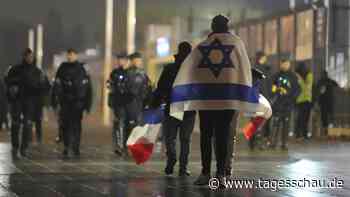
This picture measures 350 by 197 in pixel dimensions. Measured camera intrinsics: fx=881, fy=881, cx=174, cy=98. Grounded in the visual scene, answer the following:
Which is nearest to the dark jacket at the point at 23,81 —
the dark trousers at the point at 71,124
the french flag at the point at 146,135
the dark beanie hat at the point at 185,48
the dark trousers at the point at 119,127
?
the dark trousers at the point at 71,124

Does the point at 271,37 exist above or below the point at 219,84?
above

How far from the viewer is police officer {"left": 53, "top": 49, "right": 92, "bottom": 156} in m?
14.8

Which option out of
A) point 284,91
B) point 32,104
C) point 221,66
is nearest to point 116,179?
point 221,66

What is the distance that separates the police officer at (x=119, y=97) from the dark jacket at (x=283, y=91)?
3.07m

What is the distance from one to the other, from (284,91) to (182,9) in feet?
170

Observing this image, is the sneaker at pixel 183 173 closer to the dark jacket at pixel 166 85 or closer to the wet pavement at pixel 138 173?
the wet pavement at pixel 138 173

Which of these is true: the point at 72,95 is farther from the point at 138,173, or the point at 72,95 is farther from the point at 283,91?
the point at 283,91

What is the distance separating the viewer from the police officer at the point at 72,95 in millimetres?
14781

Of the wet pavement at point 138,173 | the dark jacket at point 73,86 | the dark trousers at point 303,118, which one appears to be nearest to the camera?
the wet pavement at point 138,173

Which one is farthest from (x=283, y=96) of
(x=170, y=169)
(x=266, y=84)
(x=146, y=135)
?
(x=170, y=169)

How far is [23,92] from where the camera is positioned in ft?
48.1

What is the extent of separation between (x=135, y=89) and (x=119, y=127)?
0.89m

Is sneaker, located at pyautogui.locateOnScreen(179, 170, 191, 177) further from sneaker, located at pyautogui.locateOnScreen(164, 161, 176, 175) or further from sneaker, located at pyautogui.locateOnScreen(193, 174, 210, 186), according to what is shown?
sneaker, located at pyautogui.locateOnScreen(193, 174, 210, 186)

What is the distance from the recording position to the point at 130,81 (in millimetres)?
15250
